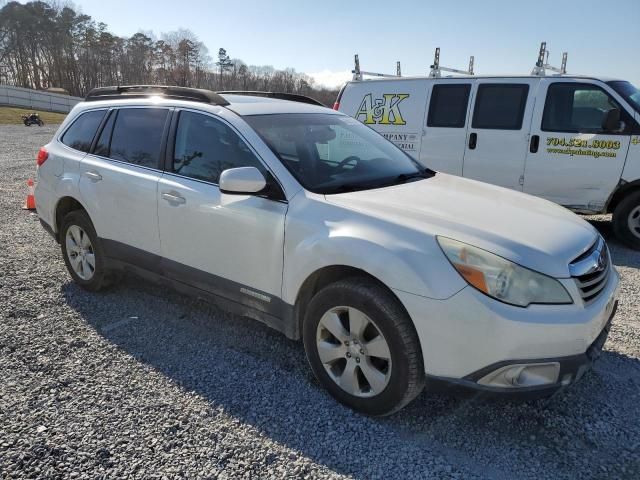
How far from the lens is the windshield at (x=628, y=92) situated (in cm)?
591

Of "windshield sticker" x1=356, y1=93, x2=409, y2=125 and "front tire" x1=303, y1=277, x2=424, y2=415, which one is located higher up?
"windshield sticker" x1=356, y1=93, x2=409, y2=125

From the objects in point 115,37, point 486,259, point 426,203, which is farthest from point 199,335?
point 115,37

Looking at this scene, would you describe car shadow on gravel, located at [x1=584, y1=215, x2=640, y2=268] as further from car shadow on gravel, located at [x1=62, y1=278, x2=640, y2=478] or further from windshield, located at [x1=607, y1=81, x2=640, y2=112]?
car shadow on gravel, located at [x1=62, y1=278, x2=640, y2=478]

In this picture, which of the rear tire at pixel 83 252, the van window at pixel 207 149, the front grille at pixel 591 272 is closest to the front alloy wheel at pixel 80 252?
the rear tire at pixel 83 252

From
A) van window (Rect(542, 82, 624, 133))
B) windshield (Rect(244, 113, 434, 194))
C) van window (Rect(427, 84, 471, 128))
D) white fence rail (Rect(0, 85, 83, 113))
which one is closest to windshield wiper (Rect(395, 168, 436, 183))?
windshield (Rect(244, 113, 434, 194))

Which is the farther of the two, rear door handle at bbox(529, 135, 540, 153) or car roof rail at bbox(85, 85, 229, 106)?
rear door handle at bbox(529, 135, 540, 153)

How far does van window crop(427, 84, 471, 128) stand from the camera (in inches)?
276

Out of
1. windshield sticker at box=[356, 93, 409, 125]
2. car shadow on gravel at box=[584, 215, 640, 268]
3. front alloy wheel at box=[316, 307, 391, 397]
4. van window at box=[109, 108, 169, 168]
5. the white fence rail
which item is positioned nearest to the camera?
front alloy wheel at box=[316, 307, 391, 397]

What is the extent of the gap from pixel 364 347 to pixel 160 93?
8.89 ft

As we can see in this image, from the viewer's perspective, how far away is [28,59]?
212ft

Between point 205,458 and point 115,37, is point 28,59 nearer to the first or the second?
point 115,37

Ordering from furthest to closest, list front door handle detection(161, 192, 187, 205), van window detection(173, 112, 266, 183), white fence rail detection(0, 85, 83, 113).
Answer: white fence rail detection(0, 85, 83, 113) < front door handle detection(161, 192, 187, 205) < van window detection(173, 112, 266, 183)

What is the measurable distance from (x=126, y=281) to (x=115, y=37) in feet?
230

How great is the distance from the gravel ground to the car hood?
772 mm
